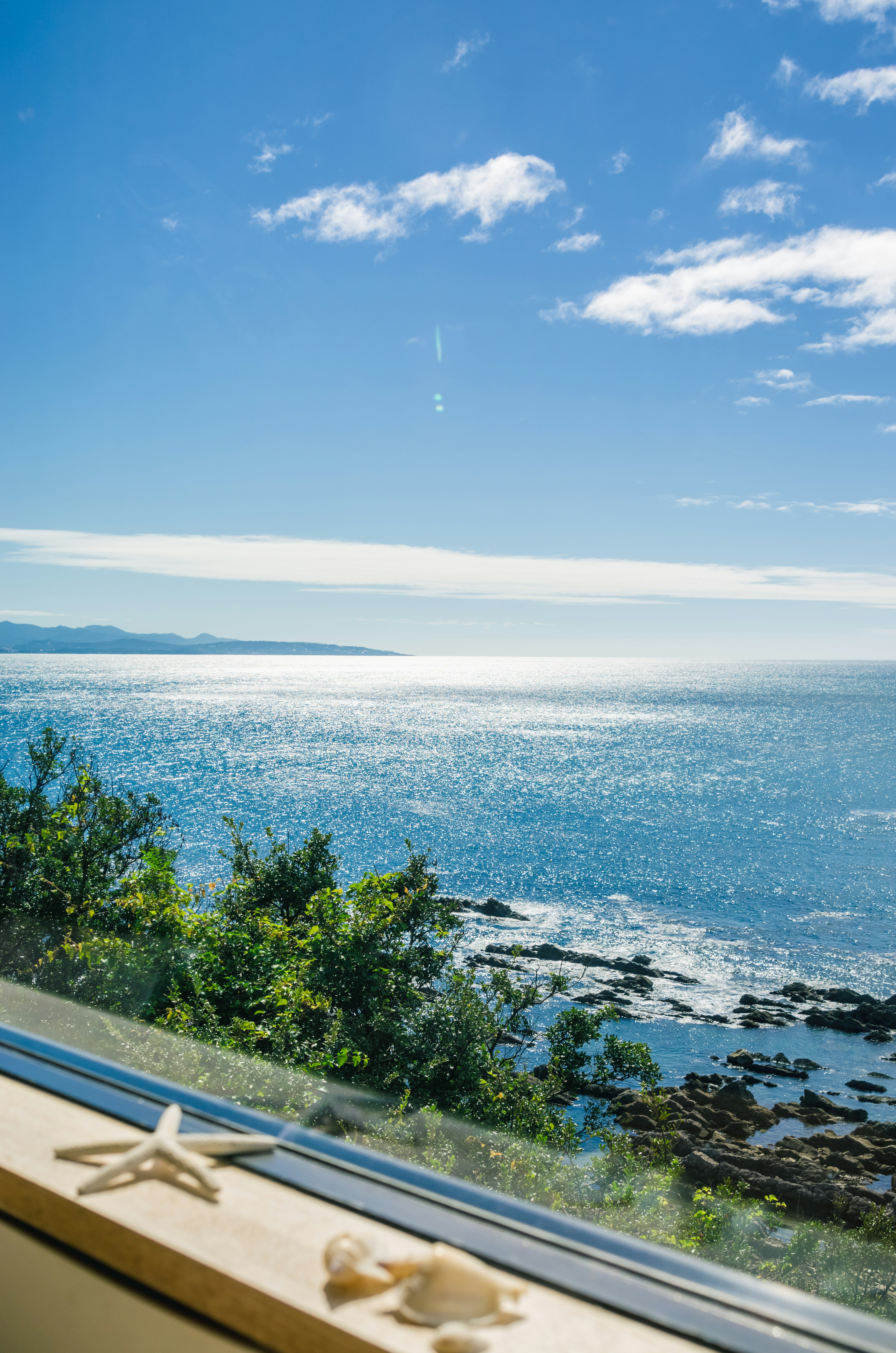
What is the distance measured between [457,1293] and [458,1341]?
0.05m

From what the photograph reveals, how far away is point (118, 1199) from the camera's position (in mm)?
709

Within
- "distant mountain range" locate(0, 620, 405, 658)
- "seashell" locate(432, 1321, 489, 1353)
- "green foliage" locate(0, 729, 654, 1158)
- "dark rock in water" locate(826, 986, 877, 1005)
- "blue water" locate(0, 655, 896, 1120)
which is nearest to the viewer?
"seashell" locate(432, 1321, 489, 1353)

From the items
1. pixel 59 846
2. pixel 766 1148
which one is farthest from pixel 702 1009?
pixel 59 846

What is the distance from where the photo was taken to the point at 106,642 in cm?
7406

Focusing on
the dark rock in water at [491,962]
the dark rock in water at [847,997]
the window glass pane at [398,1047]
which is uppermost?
the window glass pane at [398,1047]

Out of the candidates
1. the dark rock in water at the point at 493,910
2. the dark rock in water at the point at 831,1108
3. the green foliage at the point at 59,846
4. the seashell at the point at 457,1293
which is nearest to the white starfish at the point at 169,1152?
the seashell at the point at 457,1293

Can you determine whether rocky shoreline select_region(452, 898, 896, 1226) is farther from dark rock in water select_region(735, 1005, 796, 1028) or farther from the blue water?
the blue water

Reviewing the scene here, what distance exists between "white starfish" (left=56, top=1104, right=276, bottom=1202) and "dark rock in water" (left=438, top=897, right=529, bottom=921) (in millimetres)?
23614

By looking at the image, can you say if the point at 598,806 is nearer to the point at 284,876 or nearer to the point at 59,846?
the point at 284,876

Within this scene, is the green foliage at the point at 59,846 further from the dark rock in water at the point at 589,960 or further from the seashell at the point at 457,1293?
the dark rock in water at the point at 589,960

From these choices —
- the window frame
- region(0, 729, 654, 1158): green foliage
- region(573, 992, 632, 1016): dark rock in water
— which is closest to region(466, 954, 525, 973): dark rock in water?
region(573, 992, 632, 1016): dark rock in water

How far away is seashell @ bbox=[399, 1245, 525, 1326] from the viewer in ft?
1.86

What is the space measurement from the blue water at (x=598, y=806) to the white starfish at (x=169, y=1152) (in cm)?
1668

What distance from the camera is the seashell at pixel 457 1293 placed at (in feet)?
1.86
